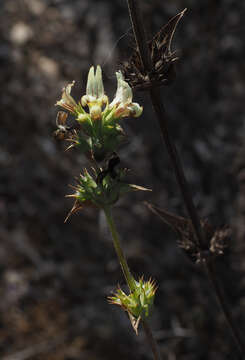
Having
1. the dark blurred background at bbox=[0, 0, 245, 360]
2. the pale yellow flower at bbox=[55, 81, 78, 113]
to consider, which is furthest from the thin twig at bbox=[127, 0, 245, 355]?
the dark blurred background at bbox=[0, 0, 245, 360]

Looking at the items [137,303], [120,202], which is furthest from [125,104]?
[120,202]

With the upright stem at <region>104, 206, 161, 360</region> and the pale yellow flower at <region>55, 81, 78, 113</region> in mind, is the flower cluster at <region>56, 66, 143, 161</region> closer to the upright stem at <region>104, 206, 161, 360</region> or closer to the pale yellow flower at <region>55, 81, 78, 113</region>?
the pale yellow flower at <region>55, 81, 78, 113</region>

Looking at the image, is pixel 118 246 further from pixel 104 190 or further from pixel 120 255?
pixel 104 190

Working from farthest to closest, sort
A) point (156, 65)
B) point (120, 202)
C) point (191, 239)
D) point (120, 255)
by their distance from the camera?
point (120, 202), point (191, 239), point (156, 65), point (120, 255)

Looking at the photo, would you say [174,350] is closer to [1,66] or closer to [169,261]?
[169,261]

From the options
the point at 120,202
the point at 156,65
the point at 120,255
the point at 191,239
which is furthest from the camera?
the point at 120,202

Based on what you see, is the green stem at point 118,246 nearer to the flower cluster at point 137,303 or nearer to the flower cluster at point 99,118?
the flower cluster at point 137,303
